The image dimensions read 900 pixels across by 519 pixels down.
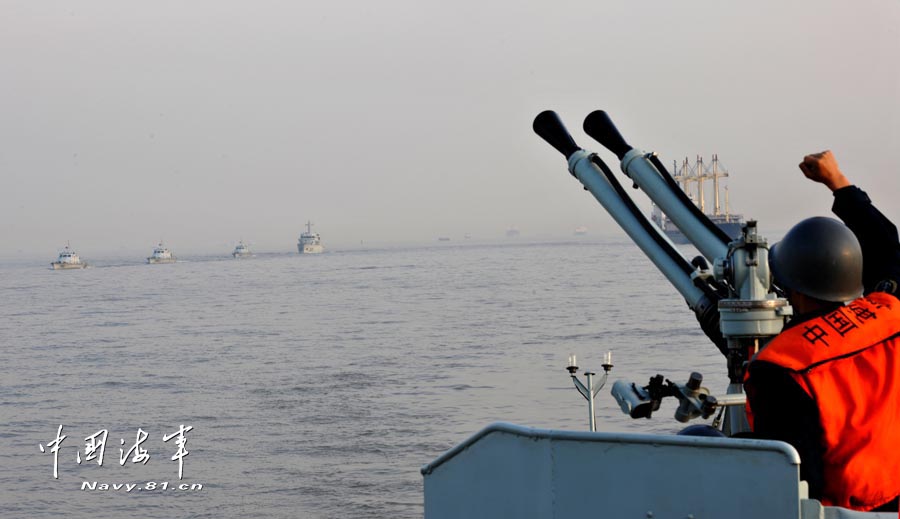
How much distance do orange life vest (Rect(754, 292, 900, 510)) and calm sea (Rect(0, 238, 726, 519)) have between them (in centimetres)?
1559

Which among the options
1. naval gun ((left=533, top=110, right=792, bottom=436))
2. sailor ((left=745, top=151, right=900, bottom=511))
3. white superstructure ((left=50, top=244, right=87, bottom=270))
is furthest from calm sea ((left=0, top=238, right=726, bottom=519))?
white superstructure ((left=50, top=244, right=87, bottom=270))

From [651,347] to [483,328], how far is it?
11879 millimetres

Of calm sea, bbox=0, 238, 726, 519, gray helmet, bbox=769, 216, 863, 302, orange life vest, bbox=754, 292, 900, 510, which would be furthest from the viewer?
calm sea, bbox=0, 238, 726, 519

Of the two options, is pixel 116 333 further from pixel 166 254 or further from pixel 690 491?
pixel 166 254

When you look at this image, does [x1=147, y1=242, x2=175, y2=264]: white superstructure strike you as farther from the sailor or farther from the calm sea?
the sailor

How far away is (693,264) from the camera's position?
16.2ft

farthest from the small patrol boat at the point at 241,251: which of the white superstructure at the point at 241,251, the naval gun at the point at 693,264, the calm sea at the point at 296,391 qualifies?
the naval gun at the point at 693,264

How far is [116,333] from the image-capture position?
5500 centimetres

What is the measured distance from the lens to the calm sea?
21250 millimetres

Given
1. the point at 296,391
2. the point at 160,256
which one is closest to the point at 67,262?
the point at 160,256

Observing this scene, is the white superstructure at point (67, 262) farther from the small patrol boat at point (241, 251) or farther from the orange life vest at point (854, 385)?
the orange life vest at point (854, 385)

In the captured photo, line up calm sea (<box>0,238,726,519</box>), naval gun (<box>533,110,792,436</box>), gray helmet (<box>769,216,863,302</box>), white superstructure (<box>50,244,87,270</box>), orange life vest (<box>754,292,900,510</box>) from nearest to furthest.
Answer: orange life vest (<box>754,292,900,510</box>)
gray helmet (<box>769,216,863,302</box>)
naval gun (<box>533,110,792,436</box>)
calm sea (<box>0,238,726,519</box>)
white superstructure (<box>50,244,87,270</box>)

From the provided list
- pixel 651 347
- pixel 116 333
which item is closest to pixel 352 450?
pixel 651 347

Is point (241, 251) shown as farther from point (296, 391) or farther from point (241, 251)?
point (296, 391)
